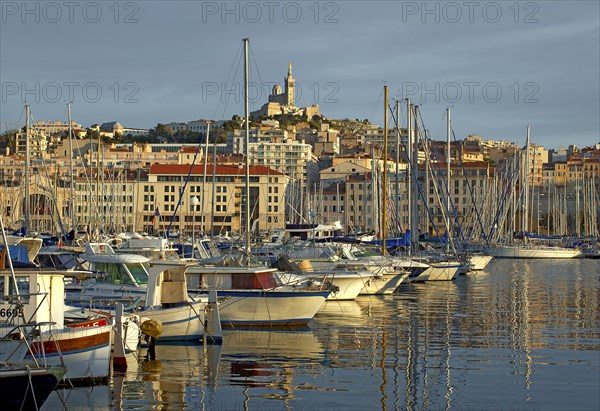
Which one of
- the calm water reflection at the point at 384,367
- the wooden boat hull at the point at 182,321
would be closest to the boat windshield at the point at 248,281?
the calm water reflection at the point at 384,367

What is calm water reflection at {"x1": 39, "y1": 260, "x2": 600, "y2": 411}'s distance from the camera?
17234mm

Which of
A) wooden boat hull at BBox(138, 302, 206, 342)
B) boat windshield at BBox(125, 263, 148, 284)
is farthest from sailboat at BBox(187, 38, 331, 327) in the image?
wooden boat hull at BBox(138, 302, 206, 342)

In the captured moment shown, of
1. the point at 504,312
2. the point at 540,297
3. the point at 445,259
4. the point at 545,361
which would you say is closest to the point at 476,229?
the point at 445,259

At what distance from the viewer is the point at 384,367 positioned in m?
20.7

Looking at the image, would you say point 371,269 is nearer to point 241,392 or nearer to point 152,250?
point 152,250

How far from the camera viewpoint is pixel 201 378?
19.3 metres

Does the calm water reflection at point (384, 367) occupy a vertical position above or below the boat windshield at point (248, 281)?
below

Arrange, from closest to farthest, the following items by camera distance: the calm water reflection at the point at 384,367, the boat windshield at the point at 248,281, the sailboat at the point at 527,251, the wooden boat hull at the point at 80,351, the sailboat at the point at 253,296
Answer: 1. the calm water reflection at the point at 384,367
2. the wooden boat hull at the point at 80,351
3. the sailboat at the point at 253,296
4. the boat windshield at the point at 248,281
5. the sailboat at the point at 527,251

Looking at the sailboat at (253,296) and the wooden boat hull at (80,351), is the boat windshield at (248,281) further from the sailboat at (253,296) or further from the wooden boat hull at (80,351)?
the wooden boat hull at (80,351)

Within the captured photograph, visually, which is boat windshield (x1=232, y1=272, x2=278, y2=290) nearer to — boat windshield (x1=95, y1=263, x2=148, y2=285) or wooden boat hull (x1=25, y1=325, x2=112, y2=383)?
boat windshield (x1=95, y1=263, x2=148, y2=285)

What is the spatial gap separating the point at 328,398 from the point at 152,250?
15.3 m

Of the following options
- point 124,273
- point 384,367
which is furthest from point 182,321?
point 384,367

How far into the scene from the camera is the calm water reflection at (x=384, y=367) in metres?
17.2

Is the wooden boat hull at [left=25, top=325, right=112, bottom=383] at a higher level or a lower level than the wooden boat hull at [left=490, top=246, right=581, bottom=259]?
higher
